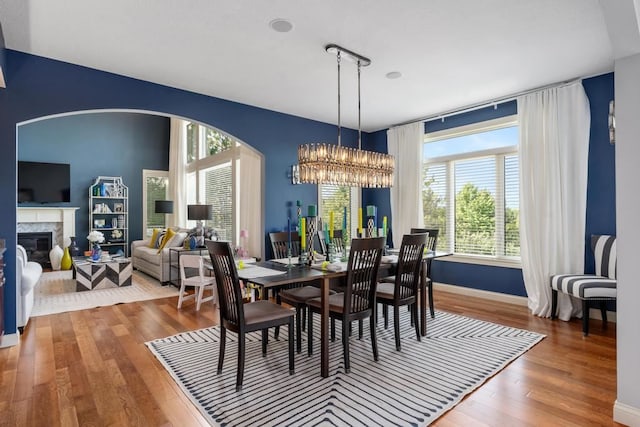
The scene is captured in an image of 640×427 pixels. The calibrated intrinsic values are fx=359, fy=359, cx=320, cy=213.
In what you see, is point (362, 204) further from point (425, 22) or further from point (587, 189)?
point (425, 22)

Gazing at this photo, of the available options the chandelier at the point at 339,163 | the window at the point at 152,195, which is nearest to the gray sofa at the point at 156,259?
the window at the point at 152,195

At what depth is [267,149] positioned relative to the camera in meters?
5.18

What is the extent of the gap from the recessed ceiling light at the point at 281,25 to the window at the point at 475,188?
3258 millimetres

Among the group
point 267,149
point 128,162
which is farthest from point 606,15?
point 128,162

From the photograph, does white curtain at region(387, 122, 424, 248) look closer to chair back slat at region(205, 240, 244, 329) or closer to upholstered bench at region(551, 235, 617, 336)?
upholstered bench at region(551, 235, 617, 336)

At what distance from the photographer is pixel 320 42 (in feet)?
10.4

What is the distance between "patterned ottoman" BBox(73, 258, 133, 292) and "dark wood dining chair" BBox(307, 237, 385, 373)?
4.12 m

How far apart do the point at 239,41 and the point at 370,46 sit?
1.16 metres

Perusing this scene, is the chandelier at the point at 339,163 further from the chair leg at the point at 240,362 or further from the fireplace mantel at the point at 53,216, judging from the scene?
the fireplace mantel at the point at 53,216

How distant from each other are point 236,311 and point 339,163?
176 cm

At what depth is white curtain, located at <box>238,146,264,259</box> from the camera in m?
5.70

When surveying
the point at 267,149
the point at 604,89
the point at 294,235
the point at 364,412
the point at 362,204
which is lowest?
the point at 364,412

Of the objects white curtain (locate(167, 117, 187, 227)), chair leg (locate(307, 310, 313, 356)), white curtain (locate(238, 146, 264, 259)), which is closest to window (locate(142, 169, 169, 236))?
white curtain (locate(167, 117, 187, 227))

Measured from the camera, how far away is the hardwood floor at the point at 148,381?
213 cm
